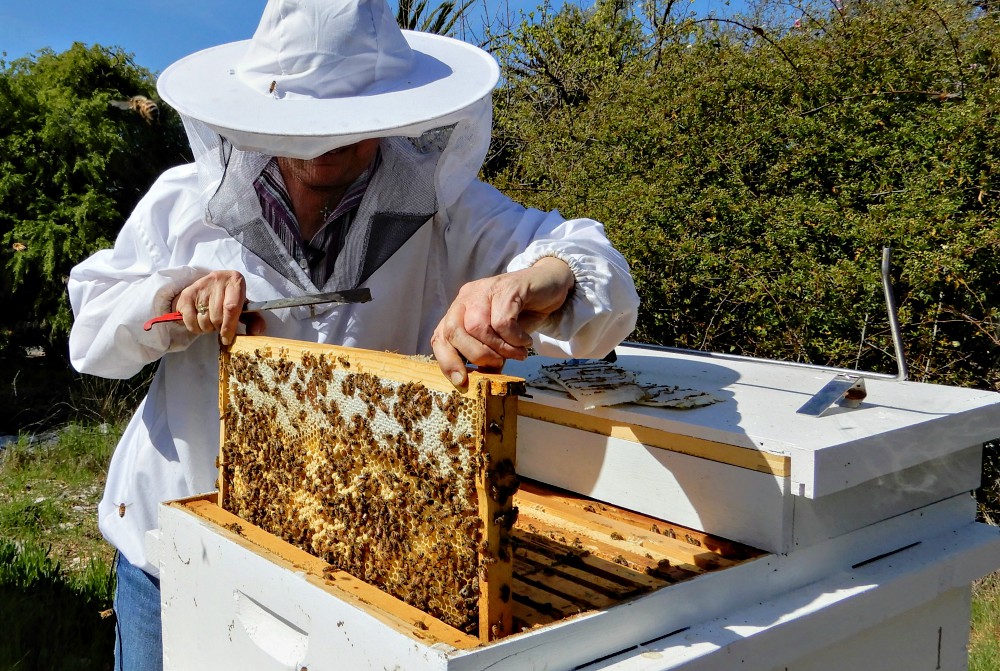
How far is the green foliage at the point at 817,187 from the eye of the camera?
11.3 ft

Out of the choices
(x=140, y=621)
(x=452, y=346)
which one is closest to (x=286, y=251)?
(x=452, y=346)

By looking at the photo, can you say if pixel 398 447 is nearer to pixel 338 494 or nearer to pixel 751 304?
pixel 338 494

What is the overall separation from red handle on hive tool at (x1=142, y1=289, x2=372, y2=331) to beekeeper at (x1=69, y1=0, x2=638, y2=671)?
0.03 m

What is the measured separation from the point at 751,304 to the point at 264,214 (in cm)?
276

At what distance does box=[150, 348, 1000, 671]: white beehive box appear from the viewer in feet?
3.61

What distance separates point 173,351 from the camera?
1.74m

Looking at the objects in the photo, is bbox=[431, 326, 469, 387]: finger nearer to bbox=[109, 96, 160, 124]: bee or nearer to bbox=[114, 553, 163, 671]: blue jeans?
bbox=[114, 553, 163, 671]: blue jeans

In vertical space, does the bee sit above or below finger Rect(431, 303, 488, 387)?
above

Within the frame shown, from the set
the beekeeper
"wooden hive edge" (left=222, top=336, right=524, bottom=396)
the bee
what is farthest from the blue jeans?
the bee

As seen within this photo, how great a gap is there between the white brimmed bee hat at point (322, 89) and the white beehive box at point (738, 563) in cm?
65

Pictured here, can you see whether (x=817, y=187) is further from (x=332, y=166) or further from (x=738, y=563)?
(x=738, y=563)

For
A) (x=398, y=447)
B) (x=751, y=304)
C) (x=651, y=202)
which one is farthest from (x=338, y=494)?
(x=651, y=202)

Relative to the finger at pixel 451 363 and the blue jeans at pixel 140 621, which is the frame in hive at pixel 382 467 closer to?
the finger at pixel 451 363

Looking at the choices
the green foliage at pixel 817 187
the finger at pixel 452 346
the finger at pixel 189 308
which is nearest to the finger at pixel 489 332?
the finger at pixel 452 346
